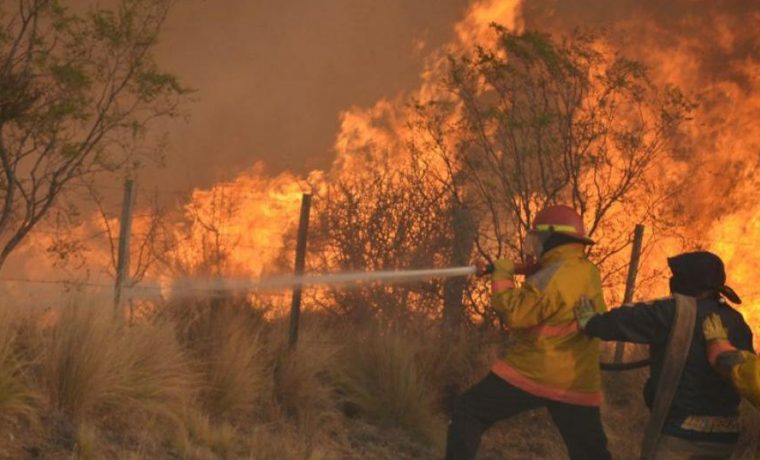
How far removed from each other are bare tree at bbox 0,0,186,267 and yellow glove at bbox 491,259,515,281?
5454 millimetres

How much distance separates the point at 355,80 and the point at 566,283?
19.3 meters

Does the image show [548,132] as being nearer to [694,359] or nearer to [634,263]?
[634,263]

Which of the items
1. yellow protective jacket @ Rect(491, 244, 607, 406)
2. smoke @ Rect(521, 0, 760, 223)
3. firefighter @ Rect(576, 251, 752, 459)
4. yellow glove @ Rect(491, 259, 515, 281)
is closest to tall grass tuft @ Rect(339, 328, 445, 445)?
yellow protective jacket @ Rect(491, 244, 607, 406)

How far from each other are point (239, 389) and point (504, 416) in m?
2.23

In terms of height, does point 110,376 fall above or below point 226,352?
below

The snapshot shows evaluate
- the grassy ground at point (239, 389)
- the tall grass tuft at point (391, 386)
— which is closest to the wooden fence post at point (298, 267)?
the grassy ground at point (239, 389)

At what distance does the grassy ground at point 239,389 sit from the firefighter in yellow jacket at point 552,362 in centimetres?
132

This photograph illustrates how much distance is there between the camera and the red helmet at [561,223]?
6188 millimetres

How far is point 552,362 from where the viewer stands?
6.04m

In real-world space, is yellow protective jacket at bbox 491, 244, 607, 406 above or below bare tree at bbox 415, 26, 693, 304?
below

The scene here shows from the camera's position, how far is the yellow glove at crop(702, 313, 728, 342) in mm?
4793

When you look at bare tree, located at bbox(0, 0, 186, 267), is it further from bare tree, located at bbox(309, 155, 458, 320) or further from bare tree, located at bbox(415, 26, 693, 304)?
bare tree, located at bbox(415, 26, 693, 304)

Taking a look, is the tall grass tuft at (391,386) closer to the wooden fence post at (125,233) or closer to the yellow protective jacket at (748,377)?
the wooden fence post at (125,233)

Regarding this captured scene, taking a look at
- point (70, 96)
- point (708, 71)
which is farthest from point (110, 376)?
point (708, 71)
